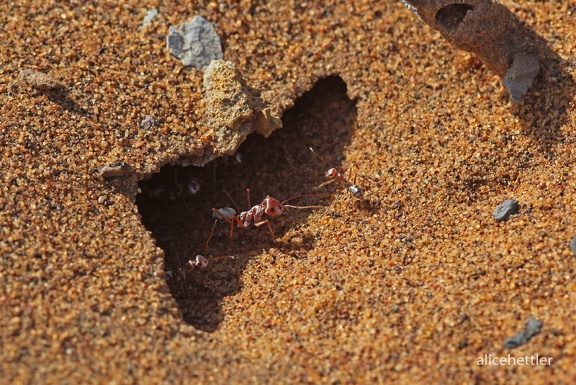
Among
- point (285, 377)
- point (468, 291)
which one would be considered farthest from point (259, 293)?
point (468, 291)

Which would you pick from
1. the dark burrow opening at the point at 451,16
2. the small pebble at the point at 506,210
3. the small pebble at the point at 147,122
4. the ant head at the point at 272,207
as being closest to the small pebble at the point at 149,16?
the small pebble at the point at 147,122

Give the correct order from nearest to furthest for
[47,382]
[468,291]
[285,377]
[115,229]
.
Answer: [47,382] → [285,377] → [468,291] → [115,229]

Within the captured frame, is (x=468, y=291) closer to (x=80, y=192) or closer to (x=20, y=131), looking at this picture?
(x=80, y=192)

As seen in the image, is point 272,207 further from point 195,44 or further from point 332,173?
point 195,44

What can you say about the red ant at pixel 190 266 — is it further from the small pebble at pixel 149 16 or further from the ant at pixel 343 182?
the small pebble at pixel 149 16

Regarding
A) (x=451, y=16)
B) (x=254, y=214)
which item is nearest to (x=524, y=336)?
(x=254, y=214)
